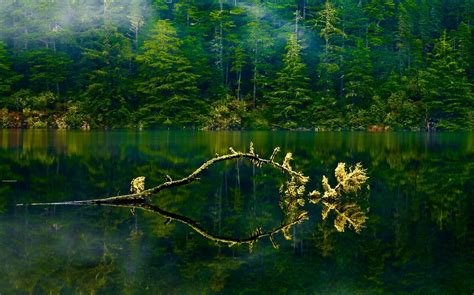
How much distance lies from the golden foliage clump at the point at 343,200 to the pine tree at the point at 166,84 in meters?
49.1

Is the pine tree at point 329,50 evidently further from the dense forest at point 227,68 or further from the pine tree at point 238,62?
the pine tree at point 238,62

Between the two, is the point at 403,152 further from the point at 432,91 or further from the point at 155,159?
the point at 432,91

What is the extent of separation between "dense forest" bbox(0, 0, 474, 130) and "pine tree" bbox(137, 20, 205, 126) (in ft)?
0.46

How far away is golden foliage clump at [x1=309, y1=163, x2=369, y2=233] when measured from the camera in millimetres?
13672

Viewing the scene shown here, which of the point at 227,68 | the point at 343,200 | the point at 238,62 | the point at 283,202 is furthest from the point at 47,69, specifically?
the point at 343,200

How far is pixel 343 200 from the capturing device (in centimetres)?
1720

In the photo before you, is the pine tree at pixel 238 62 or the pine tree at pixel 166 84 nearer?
the pine tree at pixel 166 84

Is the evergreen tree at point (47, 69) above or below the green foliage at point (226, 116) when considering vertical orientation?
above

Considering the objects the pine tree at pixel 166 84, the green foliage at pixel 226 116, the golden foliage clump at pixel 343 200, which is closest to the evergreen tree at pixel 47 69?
the pine tree at pixel 166 84

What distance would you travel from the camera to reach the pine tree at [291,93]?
67375mm

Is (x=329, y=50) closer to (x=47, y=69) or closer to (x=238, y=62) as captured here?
(x=238, y=62)

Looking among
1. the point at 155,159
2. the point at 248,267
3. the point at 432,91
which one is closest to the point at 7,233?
the point at 248,267

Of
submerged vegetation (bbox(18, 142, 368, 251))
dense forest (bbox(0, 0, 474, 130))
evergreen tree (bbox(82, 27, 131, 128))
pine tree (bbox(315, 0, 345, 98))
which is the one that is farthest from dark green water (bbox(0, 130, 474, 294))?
pine tree (bbox(315, 0, 345, 98))

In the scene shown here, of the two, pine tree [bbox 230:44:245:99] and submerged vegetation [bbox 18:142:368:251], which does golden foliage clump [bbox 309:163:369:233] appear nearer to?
submerged vegetation [bbox 18:142:368:251]
